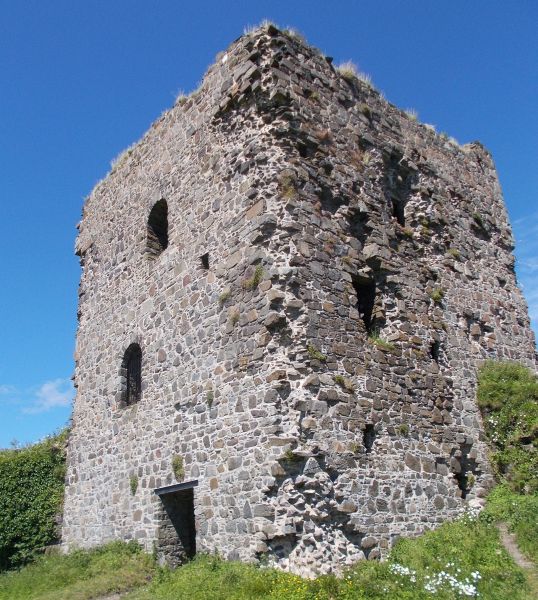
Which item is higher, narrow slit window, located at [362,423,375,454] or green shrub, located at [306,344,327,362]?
green shrub, located at [306,344,327,362]

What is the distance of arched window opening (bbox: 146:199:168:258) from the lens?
1437cm

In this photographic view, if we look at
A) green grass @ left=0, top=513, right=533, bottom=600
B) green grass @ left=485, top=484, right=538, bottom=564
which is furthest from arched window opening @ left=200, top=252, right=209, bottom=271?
green grass @ left=485, top=484, right=538, bottom=564

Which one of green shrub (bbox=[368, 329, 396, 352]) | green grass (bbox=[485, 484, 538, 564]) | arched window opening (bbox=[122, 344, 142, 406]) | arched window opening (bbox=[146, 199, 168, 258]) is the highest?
arched window opening (bbox=[146, 199, 168, 258])

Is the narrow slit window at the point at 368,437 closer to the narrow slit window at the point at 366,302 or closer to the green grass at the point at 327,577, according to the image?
the green grass at the point at 327,577

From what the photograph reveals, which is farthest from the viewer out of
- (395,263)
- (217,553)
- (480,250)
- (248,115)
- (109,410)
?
(480,250)

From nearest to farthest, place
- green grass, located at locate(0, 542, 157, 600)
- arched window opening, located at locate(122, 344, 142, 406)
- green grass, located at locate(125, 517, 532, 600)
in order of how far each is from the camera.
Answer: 1. green grass, located at locate(125, 517, 532, 600)
2. green grass, located at locate(0, 542, 157, 600)
3. arched window opening, located at locate(122, 344, 142, 406)

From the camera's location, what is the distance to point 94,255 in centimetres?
1672

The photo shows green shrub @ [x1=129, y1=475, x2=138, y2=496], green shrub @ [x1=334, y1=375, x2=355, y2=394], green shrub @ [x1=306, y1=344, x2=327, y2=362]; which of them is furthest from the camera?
green shrub @ [x1=129, y1=475, x2=138, y2=496]

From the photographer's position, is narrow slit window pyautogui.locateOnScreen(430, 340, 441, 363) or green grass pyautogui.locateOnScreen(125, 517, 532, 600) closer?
green grass pyautogui.locateOnScreen(125, 517, 532, 600)

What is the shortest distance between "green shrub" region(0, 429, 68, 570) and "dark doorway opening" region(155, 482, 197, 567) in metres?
4.81

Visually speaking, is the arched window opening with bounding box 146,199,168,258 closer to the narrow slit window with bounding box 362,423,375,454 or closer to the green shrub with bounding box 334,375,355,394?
the green shrub with bounding box 334,375,355,394

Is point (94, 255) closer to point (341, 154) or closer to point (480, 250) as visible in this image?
point (341, 154)

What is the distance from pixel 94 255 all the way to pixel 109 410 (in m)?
4.59

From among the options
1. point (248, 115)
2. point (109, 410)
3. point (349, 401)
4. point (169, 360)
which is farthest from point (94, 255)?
point (349, 401)
